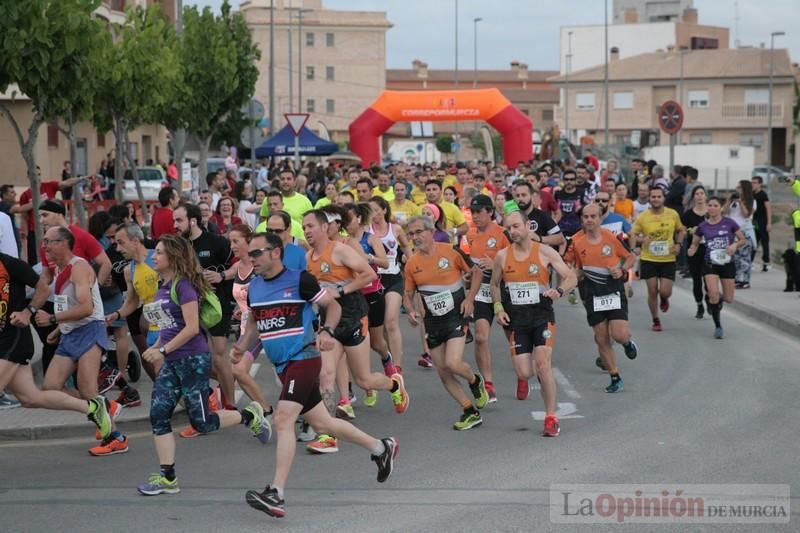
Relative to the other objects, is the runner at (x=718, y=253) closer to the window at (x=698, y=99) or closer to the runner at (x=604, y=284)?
the runner at (x=604, y=284)

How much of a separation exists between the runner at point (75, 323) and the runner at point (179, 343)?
107 centimetres

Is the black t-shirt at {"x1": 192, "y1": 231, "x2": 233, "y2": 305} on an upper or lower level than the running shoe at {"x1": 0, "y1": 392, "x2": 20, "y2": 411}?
Answer: upper

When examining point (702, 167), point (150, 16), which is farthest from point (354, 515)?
point (702, 167)

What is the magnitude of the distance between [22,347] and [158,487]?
1.71 metres

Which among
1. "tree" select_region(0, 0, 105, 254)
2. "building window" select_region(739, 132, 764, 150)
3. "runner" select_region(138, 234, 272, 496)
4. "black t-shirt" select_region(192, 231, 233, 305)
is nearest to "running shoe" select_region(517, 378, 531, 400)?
"black t-shirt" select_region(192, 231, 233, 305)

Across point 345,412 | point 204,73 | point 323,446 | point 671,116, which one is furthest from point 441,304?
point 204,73

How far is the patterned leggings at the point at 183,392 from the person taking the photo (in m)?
8.38

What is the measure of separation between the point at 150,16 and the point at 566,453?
17.8 m

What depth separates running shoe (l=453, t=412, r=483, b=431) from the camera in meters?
10.4

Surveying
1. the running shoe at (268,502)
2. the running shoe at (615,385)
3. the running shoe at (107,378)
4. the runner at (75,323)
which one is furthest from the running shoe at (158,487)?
the running shoe at (615,385)

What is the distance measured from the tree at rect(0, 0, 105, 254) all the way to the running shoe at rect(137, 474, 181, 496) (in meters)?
7.77

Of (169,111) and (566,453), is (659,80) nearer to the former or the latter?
(169,111)

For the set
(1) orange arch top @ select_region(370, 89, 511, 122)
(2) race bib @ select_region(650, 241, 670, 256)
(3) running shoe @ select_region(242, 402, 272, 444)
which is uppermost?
(1) orange arch top @ select_region(370, 89, 511, 122)

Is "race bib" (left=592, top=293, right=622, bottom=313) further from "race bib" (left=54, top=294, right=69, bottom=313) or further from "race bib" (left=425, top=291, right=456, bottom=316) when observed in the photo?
"race bib" (left=54, top=294, right=69, bottom=313)
